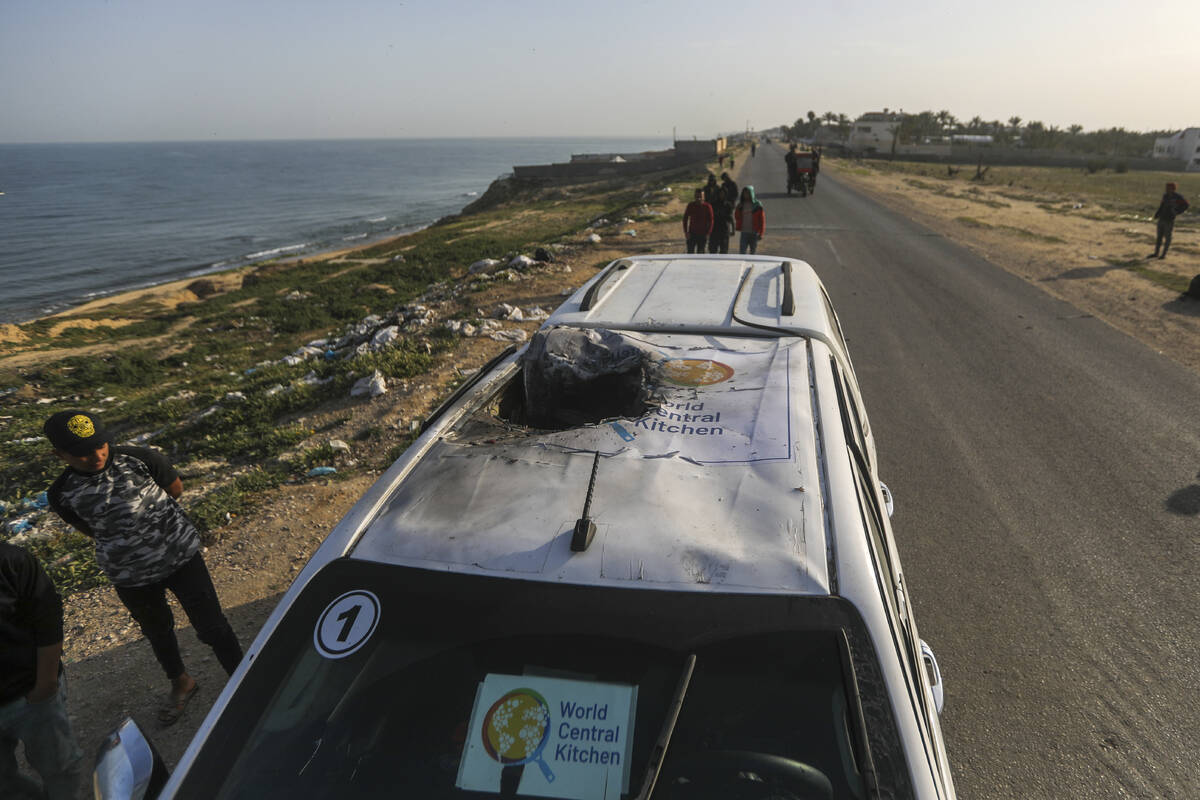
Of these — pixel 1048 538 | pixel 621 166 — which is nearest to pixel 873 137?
pixel 621 166

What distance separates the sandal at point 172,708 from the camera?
325 centimetres

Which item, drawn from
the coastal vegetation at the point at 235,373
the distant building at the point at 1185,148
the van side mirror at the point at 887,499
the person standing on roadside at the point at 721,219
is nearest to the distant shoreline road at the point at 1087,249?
the person standing on roadside at the point at 721,219

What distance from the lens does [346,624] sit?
175cm

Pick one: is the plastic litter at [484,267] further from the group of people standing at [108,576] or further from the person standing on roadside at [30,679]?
the person standing on roadside at [30,679]

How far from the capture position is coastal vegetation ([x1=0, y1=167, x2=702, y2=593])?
5.74 metres

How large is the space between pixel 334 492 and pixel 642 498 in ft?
13.6

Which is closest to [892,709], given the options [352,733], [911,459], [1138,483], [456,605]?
[456,605]

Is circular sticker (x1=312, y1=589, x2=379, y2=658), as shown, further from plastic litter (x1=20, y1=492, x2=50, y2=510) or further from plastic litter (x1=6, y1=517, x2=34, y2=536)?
plastic litter (x1=20, y1=492, x2=50, y2=510)

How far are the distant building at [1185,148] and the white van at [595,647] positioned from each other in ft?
316

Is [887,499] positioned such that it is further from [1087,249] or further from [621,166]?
[621,166]

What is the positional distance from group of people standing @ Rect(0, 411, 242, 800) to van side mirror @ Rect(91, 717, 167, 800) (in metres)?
1.22

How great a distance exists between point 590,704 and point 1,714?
2.54 meters

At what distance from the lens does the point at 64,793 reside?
263cm

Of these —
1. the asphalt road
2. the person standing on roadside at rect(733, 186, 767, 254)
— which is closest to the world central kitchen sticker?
the asphalt road
